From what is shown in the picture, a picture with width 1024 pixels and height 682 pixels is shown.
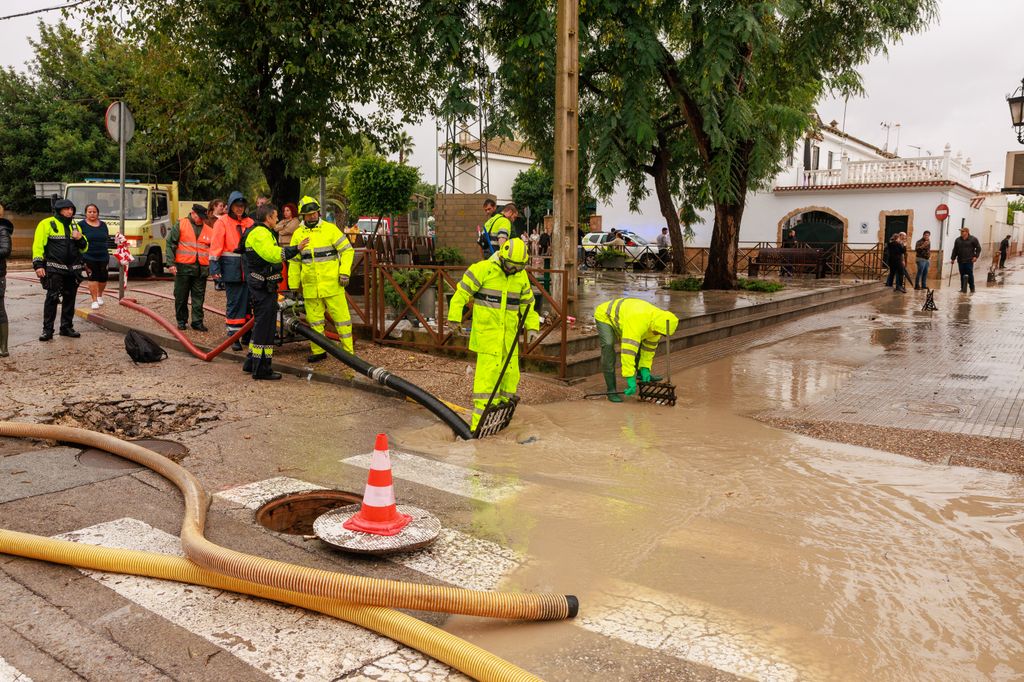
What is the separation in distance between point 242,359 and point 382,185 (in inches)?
1110

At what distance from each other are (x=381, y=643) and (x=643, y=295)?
14.3 meters

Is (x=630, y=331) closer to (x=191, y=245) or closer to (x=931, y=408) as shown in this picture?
(x=931, y=408)

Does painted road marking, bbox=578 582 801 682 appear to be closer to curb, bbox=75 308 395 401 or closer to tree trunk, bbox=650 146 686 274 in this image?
curb, bbox=75 308 395 401

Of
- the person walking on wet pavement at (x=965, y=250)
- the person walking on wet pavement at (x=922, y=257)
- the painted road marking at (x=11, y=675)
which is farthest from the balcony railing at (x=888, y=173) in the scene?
the painted road marking at (x=11, y=675)

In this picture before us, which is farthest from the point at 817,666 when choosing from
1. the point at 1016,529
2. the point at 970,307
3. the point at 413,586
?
the point at 970,307

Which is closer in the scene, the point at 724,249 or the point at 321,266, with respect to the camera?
the point at 321,266

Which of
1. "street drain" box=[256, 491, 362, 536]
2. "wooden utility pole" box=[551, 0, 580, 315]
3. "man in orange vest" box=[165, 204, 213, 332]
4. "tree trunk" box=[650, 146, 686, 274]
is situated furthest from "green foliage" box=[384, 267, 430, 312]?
"tree trunk" box=[650, 146, 686, 274]

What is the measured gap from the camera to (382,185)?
36156mm

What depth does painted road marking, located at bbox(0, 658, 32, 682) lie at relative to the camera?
290 centimetres

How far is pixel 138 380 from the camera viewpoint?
25.7ft

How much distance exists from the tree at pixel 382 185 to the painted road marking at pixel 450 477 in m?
30.3

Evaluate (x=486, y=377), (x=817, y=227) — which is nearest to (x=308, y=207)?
(x=486, y=377)

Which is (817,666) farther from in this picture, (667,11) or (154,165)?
(154,165)

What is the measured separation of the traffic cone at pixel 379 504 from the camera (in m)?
4.11
